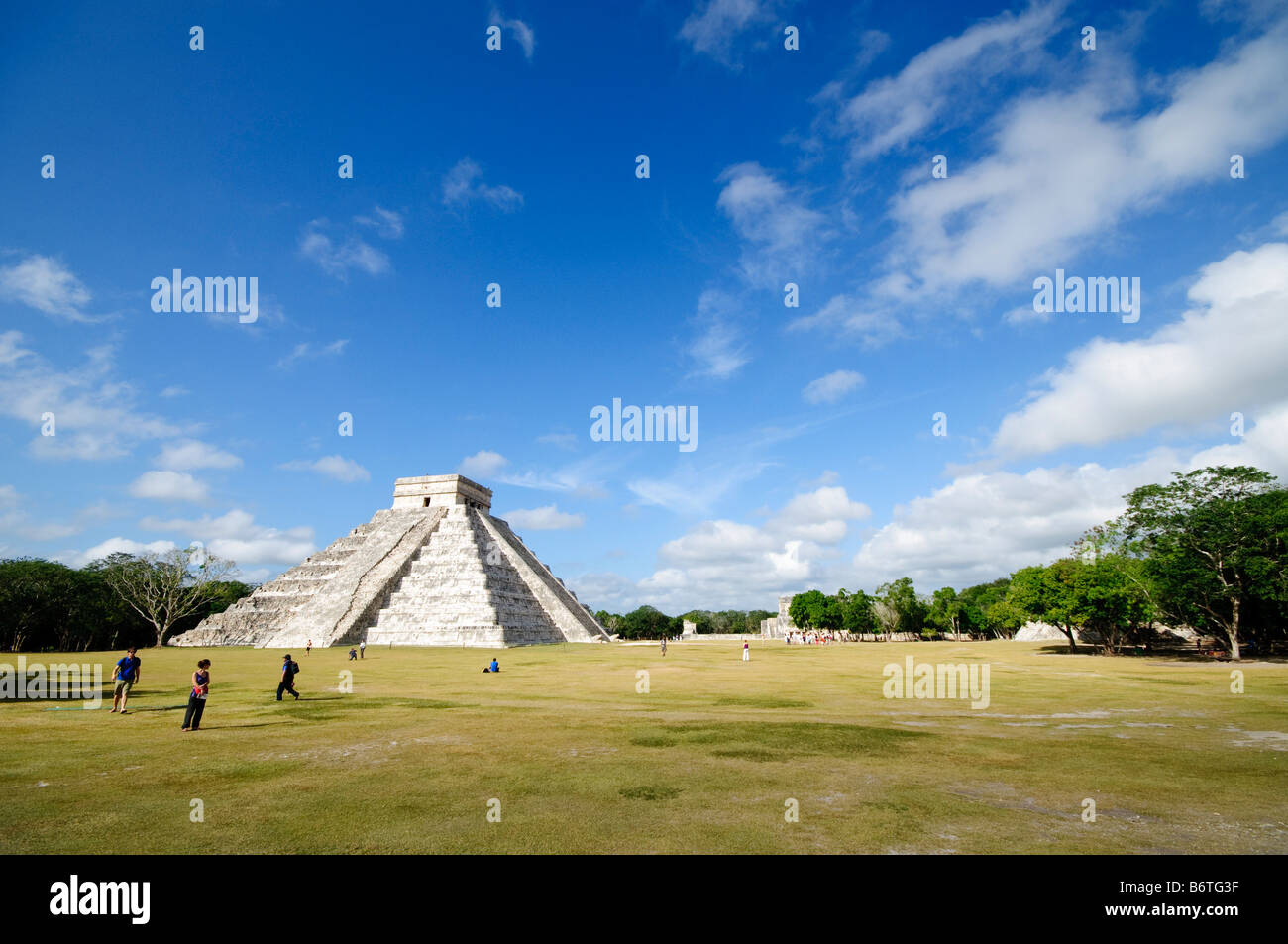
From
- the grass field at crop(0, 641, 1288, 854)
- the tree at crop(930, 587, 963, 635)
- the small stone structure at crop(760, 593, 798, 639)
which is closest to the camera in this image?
the grass field at crop(0, 641, 1288, 854)

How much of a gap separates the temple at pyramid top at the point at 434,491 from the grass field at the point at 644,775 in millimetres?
52349

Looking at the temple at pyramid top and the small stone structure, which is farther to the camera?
the small stone structure

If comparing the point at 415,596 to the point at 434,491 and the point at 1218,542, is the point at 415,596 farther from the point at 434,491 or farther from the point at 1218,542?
the point at 1218,542

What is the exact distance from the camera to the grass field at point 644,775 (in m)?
6.39

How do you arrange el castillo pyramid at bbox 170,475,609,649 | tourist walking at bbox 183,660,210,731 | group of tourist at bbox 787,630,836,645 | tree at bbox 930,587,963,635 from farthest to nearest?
tree at bbox 930,587,963,635, group of tourist at bbox 787,630,836,645, el castillo pyramid at bbox 170,475,609,649, tourist walking at bbox 183,660,210,731

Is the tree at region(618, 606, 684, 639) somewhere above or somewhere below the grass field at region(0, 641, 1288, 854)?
below

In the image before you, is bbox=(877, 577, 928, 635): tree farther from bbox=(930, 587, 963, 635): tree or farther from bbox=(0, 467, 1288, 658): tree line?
bbox=(0, 467, 1288, 658): tree line

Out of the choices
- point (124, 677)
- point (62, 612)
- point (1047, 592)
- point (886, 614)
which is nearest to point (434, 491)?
point (62, 612)

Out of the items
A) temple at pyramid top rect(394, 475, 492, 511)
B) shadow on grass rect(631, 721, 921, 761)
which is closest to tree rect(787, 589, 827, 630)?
temple at pyramid top rect(394, 475, 492, 511)

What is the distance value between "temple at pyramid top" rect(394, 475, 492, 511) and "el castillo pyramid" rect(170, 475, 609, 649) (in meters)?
2.03

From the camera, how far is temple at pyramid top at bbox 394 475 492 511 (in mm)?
69750

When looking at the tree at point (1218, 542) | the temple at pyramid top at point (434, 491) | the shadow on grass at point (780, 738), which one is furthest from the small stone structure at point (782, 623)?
the shadow on grass at point (780, 738)

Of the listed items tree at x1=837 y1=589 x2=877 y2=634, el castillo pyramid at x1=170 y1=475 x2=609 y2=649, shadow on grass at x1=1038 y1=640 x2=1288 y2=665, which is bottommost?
tree at x1=837 y1=589 x2=877 y2=634
